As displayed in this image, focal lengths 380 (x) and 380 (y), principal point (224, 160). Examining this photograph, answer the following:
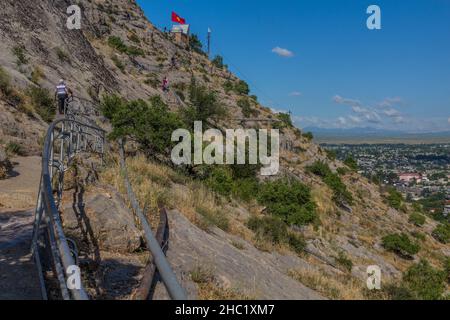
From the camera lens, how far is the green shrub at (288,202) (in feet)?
67.9

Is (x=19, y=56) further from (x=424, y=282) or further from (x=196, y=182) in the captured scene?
(x=424, y=282)

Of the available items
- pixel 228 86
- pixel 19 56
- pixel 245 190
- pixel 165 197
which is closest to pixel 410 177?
pixel 228 86

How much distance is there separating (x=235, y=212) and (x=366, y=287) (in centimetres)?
549

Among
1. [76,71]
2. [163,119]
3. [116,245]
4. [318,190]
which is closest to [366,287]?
[116,245]

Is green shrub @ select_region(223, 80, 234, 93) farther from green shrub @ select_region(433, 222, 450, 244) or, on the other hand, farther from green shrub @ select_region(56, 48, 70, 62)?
green shrub @ select_region(56, 48, 70, 62)

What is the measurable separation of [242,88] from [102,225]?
175ft

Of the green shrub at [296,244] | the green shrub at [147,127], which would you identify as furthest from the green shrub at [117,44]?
the green shrub at [296,244]

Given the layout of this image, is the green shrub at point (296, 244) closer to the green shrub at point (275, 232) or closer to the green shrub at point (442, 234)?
the green shrub at point (275, 232)

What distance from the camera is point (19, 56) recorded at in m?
19.0

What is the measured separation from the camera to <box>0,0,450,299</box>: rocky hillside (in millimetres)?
7332

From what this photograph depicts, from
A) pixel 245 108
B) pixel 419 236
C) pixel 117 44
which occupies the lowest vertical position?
pixel 419 236

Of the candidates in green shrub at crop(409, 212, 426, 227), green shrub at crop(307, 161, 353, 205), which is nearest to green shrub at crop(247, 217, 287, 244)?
green shrub at crop(307, 161, 353, 205)

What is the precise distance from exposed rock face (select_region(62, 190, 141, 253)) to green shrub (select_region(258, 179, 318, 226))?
1454 cm
